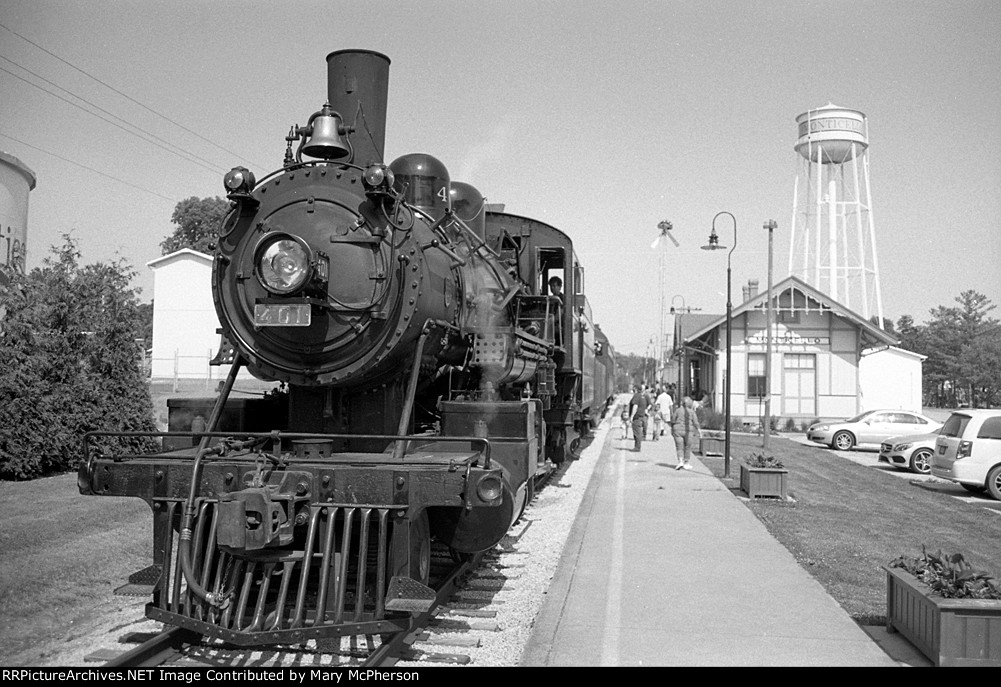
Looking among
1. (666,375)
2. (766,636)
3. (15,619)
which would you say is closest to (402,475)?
(766,636)

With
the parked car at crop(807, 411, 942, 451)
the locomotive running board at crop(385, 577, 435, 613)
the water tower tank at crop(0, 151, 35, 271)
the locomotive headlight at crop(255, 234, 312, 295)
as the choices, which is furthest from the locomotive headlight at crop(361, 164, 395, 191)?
the parked car at crop(807, 411, 942, 451)

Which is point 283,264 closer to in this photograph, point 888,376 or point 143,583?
point 143,583

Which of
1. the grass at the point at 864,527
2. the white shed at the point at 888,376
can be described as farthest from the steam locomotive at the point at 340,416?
the white shed at the point at 888,376

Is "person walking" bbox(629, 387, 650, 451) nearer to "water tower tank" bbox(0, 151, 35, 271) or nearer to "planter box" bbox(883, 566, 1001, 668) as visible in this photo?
"water tower tank" bbox(0, 151, 35, 271)

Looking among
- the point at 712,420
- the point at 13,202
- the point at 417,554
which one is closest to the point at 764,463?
the point at 417,554

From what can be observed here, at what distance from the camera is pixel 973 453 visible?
13.2 meters

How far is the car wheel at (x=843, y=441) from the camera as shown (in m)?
22.4

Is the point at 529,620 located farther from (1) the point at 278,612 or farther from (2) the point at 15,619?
(2) the point at 15,619

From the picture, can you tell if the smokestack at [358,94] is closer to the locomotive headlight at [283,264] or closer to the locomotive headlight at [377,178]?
the locomotive headlight at [377,178]

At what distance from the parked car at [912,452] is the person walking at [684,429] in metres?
4.80

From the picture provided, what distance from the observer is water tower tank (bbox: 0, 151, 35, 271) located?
13711 millimetres

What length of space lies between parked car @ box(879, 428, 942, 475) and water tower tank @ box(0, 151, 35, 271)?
55.4 feet

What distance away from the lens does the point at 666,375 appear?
61344mm
